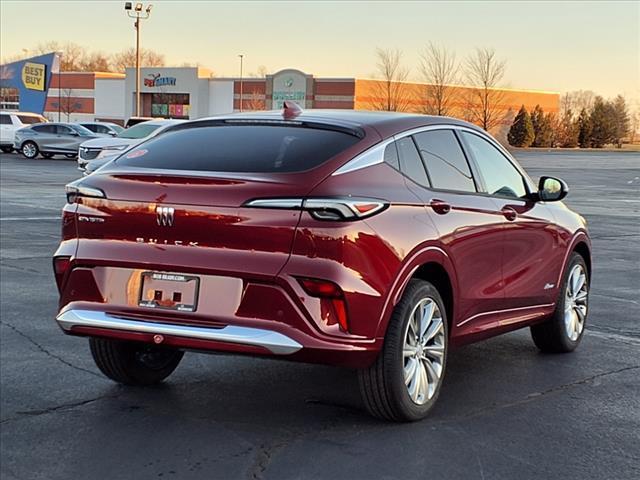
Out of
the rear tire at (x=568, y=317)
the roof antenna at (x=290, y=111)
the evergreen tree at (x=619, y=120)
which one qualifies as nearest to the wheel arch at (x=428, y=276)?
the roof antenna at (x=290, y=111)

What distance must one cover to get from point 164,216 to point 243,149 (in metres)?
0.59

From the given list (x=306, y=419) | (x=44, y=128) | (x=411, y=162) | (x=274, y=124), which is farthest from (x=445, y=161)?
(x=44, y=128)

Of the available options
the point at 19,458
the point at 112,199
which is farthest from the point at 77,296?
the point at 19,458

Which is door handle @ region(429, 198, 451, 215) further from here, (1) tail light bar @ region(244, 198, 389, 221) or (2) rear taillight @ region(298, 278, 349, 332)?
Result: (2) rear taillight @ region(298, 278, 349, 332)

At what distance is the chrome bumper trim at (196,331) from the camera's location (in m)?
4.30

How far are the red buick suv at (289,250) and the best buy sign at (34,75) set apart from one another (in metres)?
72.4

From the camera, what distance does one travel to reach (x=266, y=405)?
5.15 m

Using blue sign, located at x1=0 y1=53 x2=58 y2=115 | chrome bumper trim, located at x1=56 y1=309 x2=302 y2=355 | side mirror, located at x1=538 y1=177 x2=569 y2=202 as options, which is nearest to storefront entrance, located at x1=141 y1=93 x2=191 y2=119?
blue sign, located at x1=0 y1=53 x2=58 y2=115

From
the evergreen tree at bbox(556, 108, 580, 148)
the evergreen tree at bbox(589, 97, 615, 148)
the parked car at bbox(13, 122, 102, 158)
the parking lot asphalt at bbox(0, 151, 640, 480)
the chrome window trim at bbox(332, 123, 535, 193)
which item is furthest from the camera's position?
the evergreen tree at bbox(556, 108, 580, 148)

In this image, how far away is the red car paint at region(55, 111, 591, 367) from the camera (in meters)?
4.33

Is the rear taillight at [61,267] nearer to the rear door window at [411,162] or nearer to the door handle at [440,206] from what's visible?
the rear door window at [411,162]

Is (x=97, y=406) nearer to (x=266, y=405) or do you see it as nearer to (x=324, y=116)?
(x=266, y=405)

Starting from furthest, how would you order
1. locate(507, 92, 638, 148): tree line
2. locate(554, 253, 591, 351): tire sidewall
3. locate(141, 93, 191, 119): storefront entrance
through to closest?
1. locate(141, 93, 191, 119): storefront entrance
2. locate(507, 92, 638, 148): tree line
3. locate(554, 253, 591, 351): tire sidewall

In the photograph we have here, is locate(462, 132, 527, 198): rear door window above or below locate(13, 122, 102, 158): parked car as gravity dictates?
above
